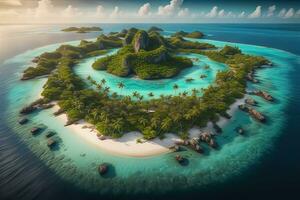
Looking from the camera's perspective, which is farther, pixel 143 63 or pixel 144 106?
pixel 143 63

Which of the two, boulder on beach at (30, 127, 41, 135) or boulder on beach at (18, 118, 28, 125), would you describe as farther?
boulder on beach at (18, 118, 28, 125)

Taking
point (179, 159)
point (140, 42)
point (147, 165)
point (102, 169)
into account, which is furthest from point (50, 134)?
point (140, 42)

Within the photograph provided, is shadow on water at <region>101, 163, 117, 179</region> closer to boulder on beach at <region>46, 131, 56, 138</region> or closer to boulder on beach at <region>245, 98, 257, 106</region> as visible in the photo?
boulder on beach at <region>46, 131, 56, 138</region>

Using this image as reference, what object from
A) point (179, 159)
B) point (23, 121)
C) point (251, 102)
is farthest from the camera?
point (251, 102)

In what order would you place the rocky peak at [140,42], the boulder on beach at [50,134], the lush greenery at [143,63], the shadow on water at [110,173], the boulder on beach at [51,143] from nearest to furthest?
the shadow on water at [110,173]
the boulder on beach at [51,143]
the boulder on beach at [50,134]
the lush greenery at [143,63]
the rocky peak at [140,42]

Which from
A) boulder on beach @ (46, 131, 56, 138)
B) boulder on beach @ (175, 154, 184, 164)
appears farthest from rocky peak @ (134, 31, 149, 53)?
boulder on beach @ (175, 154, 184, 164)

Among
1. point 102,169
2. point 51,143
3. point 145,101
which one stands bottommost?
point 51,143

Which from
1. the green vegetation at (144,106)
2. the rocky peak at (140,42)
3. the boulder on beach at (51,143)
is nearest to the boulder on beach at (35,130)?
the boulder on beach at (51,143)

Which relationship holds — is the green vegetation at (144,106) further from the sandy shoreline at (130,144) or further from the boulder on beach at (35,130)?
the boulder on beach at (35,130)

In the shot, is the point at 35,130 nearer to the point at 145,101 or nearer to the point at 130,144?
the point at 130,144

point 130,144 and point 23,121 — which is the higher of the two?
point 23,121

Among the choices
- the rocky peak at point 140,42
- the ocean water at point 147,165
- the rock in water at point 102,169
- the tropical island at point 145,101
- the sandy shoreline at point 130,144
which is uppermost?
the rocky peak at point 140,42

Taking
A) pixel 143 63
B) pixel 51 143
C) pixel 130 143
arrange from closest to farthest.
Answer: pixel 130 143 < pixel 51 143 < pixel 143 63

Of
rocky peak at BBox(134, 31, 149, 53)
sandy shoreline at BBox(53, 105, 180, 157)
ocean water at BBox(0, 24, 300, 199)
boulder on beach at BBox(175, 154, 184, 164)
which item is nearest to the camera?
ocean water at BBox(0, 24, 300, 199)
